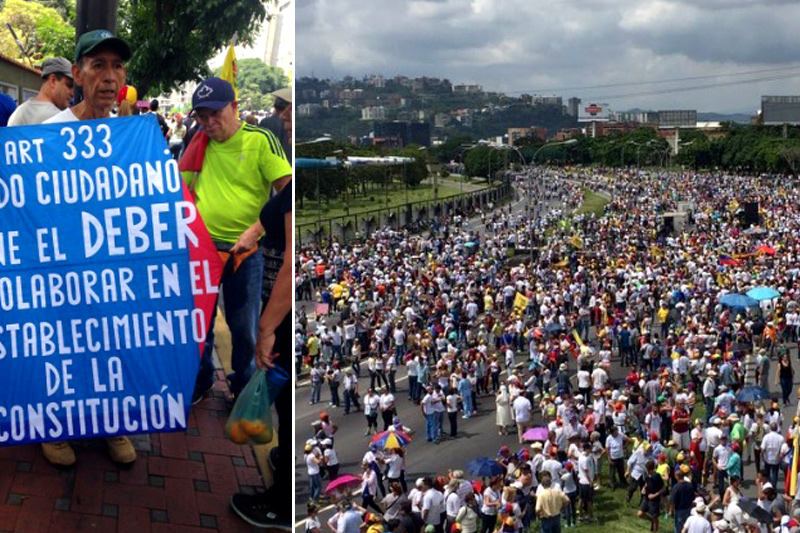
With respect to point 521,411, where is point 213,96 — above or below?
above

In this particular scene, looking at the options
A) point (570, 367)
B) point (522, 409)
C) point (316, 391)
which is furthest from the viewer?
point (570, 367)

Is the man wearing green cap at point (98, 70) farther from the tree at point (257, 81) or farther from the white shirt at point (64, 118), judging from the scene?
the tree at point (257, 81)

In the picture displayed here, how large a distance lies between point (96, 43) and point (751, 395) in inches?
464

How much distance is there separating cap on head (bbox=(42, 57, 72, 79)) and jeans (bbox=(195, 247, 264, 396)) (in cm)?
111

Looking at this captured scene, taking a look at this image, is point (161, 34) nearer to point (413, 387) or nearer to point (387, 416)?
point (387, 416)

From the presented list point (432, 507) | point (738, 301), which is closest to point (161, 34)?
point (432, 507)

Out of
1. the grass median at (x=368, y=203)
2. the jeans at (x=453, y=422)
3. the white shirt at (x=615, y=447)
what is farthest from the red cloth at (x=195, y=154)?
the grass median at (x=368, y=203)

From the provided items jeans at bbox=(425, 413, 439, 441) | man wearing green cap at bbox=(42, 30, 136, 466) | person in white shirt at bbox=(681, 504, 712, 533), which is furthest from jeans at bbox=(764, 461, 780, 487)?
man wearing green cap at bbox=(42, 30, 136, 466)

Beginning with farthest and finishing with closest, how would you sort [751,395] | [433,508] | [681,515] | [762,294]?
[762,294]
[751,395]
[681,515]
[433,508]

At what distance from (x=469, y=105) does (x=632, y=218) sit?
51.9m

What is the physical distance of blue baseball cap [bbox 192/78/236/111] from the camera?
430 centimetres

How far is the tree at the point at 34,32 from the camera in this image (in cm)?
467

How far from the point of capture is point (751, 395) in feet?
45.8

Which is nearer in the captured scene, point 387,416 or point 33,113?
point 33,113
